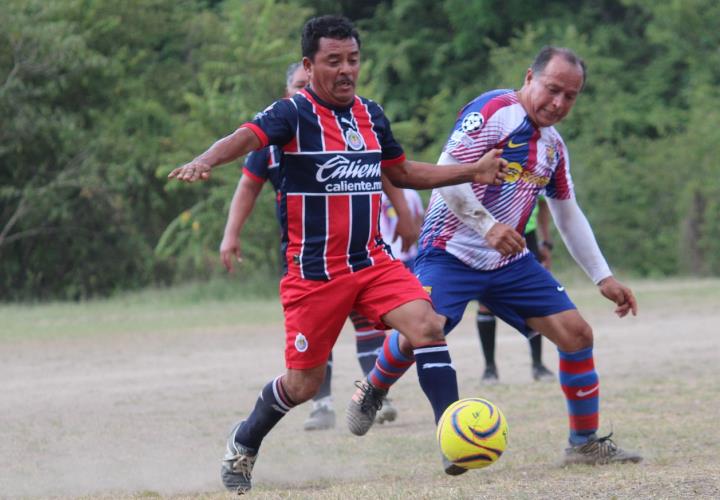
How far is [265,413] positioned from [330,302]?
69 cm

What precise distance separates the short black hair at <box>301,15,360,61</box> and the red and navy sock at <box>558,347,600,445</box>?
2009 mm

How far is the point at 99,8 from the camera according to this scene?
2483 cm

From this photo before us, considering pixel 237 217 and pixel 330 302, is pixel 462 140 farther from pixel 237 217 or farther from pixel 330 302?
pixel 237 217

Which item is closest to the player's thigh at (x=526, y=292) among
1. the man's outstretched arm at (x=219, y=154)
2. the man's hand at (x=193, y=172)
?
the man's outstretched arm at (x=219, y=154)

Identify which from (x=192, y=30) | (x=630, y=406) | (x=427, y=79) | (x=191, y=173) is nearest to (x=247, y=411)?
(x=630, y=406)

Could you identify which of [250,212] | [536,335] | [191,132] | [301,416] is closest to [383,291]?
[250,212]

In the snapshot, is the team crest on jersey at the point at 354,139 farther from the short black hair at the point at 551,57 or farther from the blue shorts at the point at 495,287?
the short black hair at the point at 551,57

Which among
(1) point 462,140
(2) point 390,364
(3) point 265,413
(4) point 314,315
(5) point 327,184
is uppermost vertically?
(1) point 462,140

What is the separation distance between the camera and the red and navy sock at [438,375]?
5.53 meters

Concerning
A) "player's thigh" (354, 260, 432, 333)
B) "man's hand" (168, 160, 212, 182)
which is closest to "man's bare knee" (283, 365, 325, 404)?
"player's thigh" (354, 260, 432, 333)

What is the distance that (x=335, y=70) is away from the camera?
18.3 feet

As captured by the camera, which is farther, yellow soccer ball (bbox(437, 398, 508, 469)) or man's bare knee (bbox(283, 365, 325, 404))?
man's bare knee (bbox(283, 365, 325, 404))

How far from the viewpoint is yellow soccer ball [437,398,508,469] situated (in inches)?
203

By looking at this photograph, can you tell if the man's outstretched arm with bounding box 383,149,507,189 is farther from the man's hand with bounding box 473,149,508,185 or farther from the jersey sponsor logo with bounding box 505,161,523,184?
the jersey sponsor logo with bounding box 505,161,523,184
